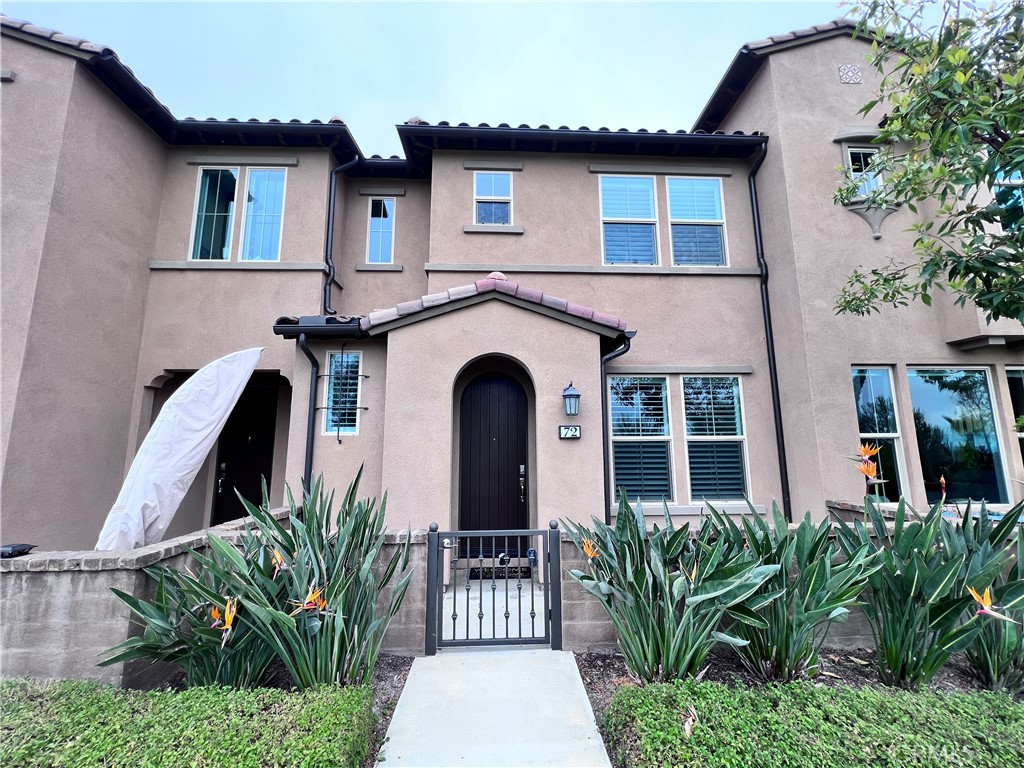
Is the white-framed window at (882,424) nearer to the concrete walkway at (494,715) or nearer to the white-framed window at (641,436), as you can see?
the white-framed window at (641,436)

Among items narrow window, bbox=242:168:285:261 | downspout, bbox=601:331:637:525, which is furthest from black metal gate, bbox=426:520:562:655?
narrow window, bbox=242:168:285:261

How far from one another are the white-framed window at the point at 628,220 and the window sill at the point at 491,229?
1566 millimetres

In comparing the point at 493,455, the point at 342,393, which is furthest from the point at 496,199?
the point at 493,455

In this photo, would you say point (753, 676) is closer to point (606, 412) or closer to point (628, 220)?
point (606, 412)

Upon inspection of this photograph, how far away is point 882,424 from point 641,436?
358 centimetres

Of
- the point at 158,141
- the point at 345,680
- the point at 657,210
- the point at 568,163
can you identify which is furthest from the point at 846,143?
the point at 158,141

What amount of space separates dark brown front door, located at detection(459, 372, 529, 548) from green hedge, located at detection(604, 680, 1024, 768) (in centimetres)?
376

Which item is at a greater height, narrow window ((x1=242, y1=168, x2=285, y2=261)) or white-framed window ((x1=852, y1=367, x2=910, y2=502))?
narrow window ((x1=242, y1=168, x2=285, y2=261))

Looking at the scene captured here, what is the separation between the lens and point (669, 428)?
741cm

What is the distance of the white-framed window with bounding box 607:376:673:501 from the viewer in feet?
23.8

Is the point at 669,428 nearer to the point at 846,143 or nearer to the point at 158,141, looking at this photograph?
the point at 846,143

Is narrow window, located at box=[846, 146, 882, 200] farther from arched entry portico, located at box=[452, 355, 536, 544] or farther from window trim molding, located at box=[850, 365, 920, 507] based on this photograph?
arched entry portico, located at box=[452, 355, 536, 544]

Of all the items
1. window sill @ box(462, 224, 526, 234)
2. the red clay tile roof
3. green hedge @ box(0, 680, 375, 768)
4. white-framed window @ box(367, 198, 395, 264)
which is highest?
white-framed window @ box(367, 198, 395, 264)

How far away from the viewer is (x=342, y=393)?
6.82 m
